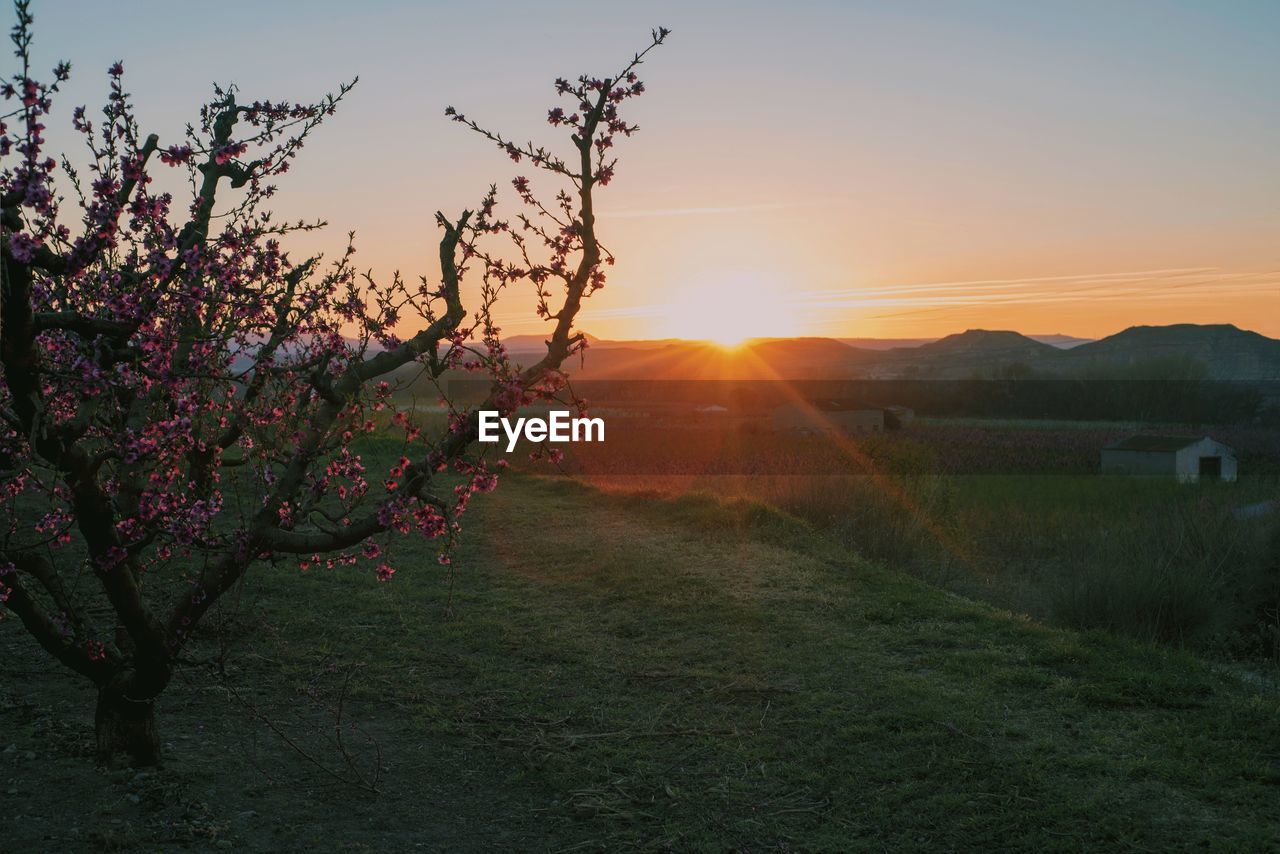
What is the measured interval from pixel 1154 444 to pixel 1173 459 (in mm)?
1202

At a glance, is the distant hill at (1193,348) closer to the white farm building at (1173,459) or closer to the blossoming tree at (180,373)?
the white farm building at (1173,459)

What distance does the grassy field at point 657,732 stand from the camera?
14.9 ft

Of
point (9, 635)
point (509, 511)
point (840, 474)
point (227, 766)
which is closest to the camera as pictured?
point (227, 766)

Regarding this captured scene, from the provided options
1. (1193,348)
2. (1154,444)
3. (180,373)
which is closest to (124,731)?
(180,373)

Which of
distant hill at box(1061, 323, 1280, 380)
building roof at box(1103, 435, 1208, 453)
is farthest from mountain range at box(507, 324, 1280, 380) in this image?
building roof at box(1103, 435, 1208, 453)

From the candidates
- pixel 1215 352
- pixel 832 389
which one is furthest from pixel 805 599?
pixel 1215 352

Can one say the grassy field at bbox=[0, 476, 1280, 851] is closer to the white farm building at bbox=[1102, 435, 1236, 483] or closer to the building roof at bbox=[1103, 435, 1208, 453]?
the white farm building at bbox=[1102, 435, 1236, 483]

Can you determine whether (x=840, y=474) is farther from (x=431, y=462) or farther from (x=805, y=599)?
(x=431, y=462)

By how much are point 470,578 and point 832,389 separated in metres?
52.9

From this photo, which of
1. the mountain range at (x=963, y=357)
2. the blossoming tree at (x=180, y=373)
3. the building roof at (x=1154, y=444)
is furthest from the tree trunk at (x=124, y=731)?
the mountain range at (x=963, y=357)

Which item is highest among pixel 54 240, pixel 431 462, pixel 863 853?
pixel 54 240

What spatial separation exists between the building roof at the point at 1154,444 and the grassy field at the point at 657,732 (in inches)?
833

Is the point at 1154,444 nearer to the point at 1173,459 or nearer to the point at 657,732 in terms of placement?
the point at 1173,459

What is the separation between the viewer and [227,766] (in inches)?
202
